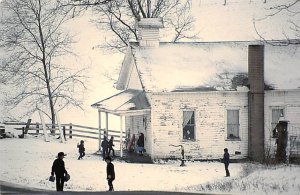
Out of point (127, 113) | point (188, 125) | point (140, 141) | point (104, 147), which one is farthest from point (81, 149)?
point (188, 125)

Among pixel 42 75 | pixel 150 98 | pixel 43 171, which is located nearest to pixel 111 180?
pixel 43 171

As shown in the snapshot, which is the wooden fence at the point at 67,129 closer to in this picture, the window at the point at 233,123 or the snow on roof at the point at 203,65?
the snow on roof at the point at 203,65

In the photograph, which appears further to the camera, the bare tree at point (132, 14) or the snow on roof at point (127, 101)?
the snow on roof at point (127, 101)

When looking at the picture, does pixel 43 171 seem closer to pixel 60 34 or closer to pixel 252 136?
pixel 60 34

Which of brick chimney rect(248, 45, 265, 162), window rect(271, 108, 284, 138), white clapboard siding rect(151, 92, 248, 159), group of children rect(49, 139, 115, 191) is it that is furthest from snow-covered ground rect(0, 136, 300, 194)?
white clapboard siding rect(151, 92, 248, 159)

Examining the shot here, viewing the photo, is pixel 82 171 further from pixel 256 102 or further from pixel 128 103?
pixel 256 102

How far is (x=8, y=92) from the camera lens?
1005cm

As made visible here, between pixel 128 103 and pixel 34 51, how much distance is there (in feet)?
11.8

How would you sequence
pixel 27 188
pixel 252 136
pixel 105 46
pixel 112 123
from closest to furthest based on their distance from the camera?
pixel 27 188 < pixel 105 46 < pixel 252 136 < pixel 112 123

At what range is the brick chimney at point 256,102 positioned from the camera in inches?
433

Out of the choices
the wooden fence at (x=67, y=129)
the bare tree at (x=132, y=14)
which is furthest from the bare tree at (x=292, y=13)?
the wooden fence at (x=67, y=129)

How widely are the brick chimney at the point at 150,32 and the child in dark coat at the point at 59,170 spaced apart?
12.4ft

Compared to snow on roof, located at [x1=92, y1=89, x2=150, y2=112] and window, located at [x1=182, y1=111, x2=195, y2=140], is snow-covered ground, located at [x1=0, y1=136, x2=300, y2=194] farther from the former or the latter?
window, located at [x1=182, y1=111, x2=195, y2=140]

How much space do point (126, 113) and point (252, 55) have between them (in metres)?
2.95
